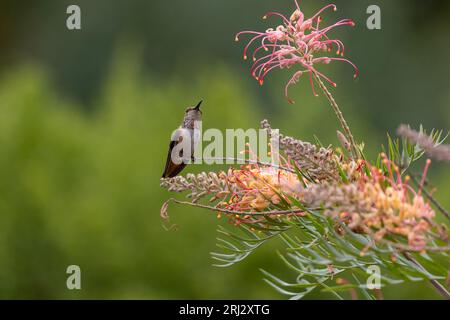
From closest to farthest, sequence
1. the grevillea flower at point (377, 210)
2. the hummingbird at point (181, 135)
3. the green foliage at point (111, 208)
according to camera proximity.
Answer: the grevillea flower at point (377, 210), the hummingbird at point (181, 135), the green foliage at point (111, 208)

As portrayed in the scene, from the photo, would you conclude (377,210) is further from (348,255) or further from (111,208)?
(111,208)

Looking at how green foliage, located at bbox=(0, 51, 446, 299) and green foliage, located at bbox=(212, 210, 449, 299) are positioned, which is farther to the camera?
green foliage, located at bbox=(0, 51, 446, 299)

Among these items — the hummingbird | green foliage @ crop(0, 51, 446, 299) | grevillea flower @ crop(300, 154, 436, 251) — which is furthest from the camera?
green foliage @ crop(0, 51, 446, 299)

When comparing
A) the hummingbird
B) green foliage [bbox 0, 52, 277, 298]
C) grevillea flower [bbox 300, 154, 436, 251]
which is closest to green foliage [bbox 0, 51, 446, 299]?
green foliage [bbox 0, 52, 277, 298]

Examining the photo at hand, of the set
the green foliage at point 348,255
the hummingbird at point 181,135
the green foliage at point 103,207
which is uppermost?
the green foliage at point 103,207

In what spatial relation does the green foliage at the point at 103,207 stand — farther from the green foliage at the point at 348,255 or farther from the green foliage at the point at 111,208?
the green foliage at the point at 348,255

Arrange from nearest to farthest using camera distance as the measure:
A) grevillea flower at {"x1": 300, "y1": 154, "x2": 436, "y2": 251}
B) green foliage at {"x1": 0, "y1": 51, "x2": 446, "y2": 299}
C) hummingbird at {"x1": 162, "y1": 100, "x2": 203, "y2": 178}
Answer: grevillea flower at {"x1": 300, "y1": 154, "x2": 436, "y2": 251} → hummingbird at {"x1": 162, "y1": 100, "x2": 203, "y2": 178} → green foliage at {"x1": 0, "y1": 51, "x2": 446, "y2": 299}

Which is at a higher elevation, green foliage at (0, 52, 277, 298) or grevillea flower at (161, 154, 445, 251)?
green foliage at (0, 52, 277, 298)

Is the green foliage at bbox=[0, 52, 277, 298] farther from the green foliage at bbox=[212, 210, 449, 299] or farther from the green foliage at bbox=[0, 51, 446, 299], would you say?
the green foliage at bbox=[212, 210, 449, 299]

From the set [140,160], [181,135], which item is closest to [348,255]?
[181,135]

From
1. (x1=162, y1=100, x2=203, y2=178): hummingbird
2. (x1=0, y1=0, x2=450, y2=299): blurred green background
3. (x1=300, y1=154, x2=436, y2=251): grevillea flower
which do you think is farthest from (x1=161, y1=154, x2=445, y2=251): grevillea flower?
(x1=0, y1=0, x2=450, y2=299): blurred green background

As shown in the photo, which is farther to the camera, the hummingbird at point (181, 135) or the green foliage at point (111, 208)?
the green foliage at point (111, 208)

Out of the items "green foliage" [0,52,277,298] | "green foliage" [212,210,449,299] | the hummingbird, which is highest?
"green foliage" [0,52,277,298]

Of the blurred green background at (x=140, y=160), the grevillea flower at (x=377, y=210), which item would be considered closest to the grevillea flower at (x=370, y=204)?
the grevillea flower at (x=377, y=210)
